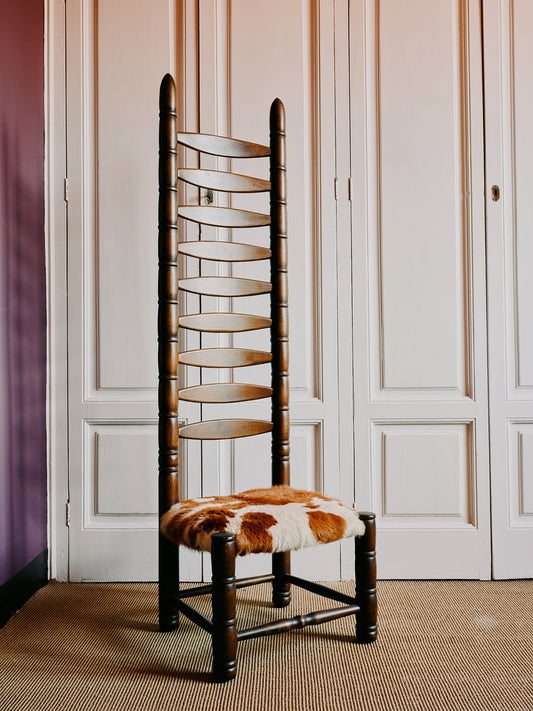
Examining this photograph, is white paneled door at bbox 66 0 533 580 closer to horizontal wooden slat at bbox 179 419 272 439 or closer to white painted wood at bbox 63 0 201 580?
white painted wood at bbox 63 0 201 580

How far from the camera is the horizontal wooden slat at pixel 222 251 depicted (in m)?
1.82

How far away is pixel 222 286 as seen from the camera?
185 cm

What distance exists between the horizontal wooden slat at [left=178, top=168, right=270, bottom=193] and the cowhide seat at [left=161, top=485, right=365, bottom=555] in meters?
0.92

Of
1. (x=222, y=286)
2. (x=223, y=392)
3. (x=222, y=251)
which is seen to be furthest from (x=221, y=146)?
(x=223, y=392)

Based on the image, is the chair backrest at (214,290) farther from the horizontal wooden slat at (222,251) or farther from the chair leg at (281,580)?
the chair leg at (281,580)

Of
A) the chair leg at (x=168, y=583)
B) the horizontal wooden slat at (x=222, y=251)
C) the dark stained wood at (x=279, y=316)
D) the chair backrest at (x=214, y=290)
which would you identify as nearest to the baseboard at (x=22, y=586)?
the chair leg at (x=168, y=583)

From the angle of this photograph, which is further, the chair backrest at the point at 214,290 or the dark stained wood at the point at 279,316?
the dark stained wood at the point at 279,316

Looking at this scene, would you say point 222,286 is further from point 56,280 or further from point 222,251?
point 56,280

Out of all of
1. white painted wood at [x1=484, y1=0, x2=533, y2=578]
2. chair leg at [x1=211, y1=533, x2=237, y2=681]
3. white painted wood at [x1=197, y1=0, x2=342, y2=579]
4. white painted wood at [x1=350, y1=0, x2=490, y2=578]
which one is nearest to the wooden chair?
chair leg at [x1=211, y1=533, x2=237, y2=681]

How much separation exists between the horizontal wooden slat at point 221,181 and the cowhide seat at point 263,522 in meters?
0.92

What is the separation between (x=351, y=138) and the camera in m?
2.25

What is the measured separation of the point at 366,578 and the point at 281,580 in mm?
355

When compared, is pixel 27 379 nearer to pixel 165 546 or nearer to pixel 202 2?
pixel 165 546

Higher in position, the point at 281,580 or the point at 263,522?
the point at 263,522
